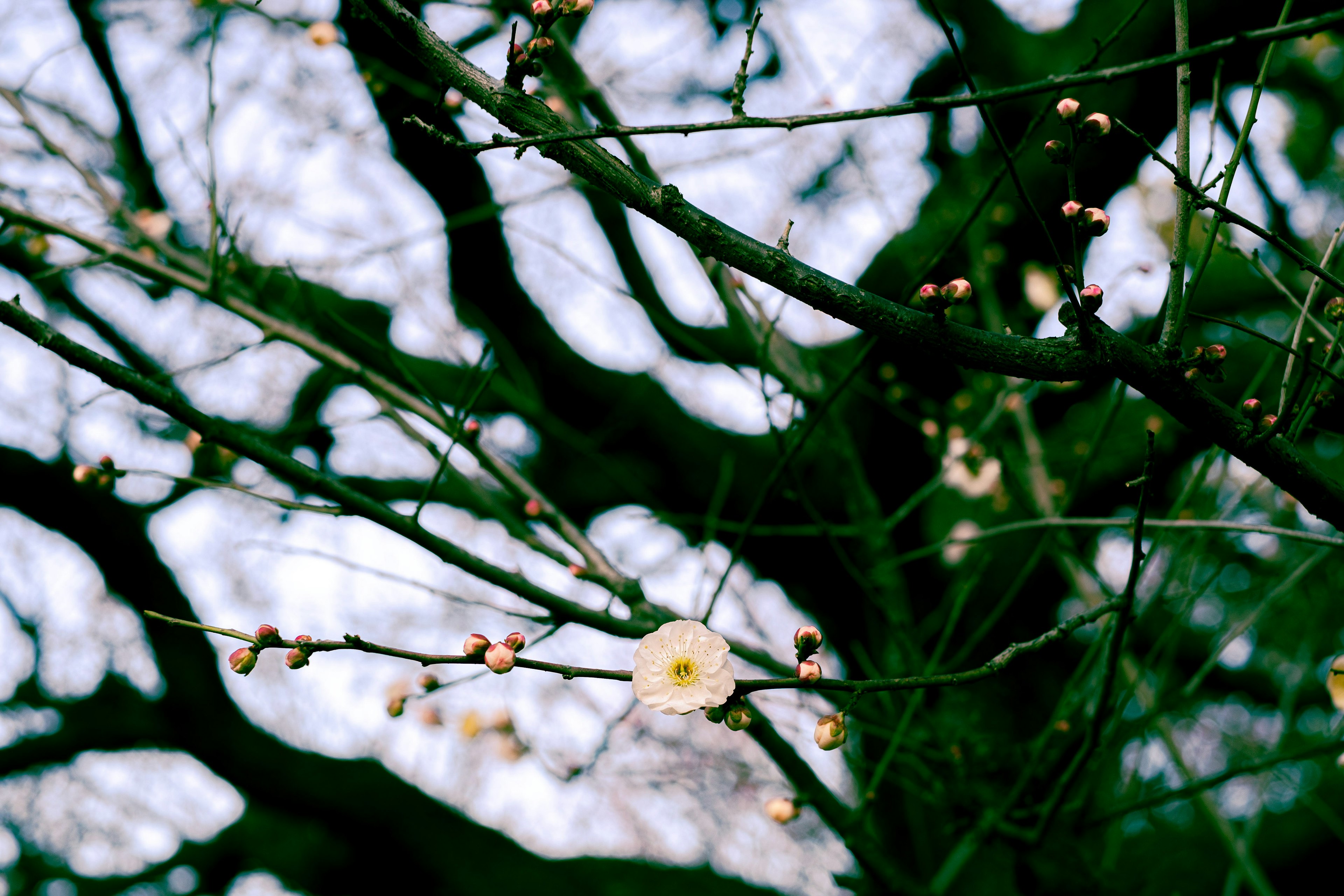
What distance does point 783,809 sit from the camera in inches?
55.9

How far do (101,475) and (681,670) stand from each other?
1.12 m

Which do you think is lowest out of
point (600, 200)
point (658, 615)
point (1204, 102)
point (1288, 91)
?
point (658, 615)

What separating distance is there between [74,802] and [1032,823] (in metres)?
3.26

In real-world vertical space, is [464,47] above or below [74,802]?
above

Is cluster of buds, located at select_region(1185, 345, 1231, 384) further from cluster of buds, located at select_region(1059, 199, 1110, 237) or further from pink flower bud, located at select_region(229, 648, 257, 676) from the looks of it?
pink flower bud, located at select_region(229, 648, 257, 676)

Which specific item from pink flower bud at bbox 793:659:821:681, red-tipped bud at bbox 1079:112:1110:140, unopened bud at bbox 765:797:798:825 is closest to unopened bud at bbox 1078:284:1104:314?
red-tipped bud at bbox 1079:112:1110:140

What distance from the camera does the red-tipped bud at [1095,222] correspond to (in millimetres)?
829

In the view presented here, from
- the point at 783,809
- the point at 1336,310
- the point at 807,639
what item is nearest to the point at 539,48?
the point at 807,639

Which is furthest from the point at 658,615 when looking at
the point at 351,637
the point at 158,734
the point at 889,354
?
the point at 158,734

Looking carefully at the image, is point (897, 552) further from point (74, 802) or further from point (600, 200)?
point (74, 802)

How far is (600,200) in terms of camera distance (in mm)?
2533

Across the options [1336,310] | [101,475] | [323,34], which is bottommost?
[101,475]

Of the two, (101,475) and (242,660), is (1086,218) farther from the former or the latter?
(101,475)

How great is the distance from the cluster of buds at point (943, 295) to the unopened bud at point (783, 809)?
0.95m
